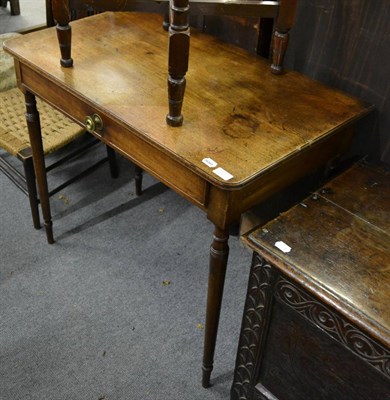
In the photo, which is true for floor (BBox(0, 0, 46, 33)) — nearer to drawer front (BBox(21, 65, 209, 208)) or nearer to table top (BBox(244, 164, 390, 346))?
drawer front (BBox(21, 65, 209, 208))

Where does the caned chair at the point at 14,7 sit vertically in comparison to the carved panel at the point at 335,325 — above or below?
below

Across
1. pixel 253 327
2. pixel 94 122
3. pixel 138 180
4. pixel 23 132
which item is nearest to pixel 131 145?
pixel 94 122

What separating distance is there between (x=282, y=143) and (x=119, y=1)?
563 millimetres

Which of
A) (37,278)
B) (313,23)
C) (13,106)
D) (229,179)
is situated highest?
(313,23)

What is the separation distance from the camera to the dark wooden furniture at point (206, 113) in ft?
3.83

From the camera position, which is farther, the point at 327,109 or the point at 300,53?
the point at 300,53

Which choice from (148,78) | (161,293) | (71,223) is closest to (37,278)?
(71,223)

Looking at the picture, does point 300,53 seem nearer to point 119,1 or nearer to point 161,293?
point 119,1

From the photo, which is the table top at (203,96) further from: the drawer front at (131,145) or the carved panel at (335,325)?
the carved panel at (335,325)

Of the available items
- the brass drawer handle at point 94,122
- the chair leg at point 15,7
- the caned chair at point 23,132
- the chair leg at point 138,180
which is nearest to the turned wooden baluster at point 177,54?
the brass drawer handle at point 94,122

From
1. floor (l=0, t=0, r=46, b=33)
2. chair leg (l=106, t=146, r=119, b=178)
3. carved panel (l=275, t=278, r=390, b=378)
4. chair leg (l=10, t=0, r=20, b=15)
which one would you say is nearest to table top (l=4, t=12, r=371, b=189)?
carved panel (l=275, t=278, r=390, b=378)

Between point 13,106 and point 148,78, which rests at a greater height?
point 148,78

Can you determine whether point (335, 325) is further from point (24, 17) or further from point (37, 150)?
point (24, 17)

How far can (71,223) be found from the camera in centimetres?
213
